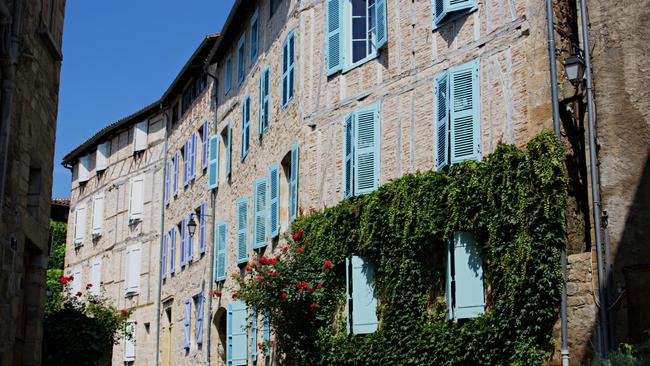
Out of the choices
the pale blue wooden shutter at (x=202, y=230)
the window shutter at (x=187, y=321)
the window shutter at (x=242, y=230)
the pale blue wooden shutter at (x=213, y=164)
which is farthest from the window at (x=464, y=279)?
the window shutter at (x=187, y=321)

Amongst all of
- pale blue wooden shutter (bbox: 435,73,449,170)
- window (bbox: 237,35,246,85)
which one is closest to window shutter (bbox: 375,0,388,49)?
pale blue wooden shutter (bbox: 435,73,449,170)

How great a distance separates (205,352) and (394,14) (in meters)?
10.8

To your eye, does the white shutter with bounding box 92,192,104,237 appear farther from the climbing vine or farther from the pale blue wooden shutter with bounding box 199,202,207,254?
the climbing vine

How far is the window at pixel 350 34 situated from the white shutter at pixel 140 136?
15.4 meters

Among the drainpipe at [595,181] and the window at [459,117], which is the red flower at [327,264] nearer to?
the window at [459,117]

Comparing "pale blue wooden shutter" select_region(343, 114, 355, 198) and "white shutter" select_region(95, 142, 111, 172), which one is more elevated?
"white shutter" select_region(95, 142, 111, 172)

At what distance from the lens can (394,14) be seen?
583 inches

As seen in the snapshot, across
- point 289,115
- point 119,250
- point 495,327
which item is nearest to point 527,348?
point 495,327

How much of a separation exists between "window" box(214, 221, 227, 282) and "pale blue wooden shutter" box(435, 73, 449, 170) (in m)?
9.28

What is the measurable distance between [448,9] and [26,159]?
19.5ft

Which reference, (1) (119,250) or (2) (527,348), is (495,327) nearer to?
(2) (527,348)

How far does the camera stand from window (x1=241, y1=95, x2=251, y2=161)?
20875 millimetres

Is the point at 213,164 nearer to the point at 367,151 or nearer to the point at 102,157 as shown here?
the point at 367,151

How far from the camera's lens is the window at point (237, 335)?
19.5 meters
